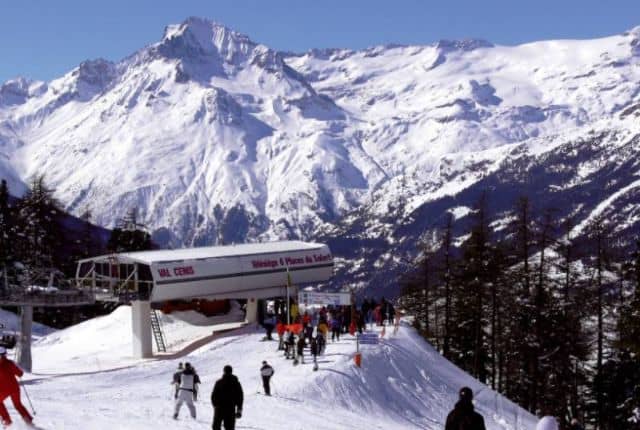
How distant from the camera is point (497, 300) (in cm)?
5434

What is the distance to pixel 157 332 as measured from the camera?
55.1 meters

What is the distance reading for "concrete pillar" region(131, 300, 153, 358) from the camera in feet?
171

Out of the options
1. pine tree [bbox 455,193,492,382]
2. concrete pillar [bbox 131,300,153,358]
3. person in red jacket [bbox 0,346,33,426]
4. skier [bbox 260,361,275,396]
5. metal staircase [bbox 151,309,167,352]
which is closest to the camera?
person in red jacket [bbox 0,346,33,426]

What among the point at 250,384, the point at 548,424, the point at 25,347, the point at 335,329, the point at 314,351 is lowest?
the point at 250,384

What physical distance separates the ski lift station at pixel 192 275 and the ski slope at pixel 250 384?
2463mm

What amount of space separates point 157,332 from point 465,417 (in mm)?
39650

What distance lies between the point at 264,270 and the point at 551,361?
19370 millimetres

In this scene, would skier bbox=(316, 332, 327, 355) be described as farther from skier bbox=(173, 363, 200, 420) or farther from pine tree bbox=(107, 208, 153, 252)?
pine tree bbox=(107, 208, 153, 252)

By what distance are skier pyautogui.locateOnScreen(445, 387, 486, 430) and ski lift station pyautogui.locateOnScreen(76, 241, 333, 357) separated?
31101 millimetres

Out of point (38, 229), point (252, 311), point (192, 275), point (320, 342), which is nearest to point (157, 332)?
point (192, 275)

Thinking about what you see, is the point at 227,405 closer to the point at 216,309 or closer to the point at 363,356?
the point at 363,356

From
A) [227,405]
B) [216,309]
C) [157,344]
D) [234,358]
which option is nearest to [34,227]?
[216,309]

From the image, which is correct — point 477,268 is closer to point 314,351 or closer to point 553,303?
point 553,303

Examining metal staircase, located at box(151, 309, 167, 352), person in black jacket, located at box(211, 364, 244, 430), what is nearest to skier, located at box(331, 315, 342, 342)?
metal staircase, located at box(151, 309, 167, 352)
